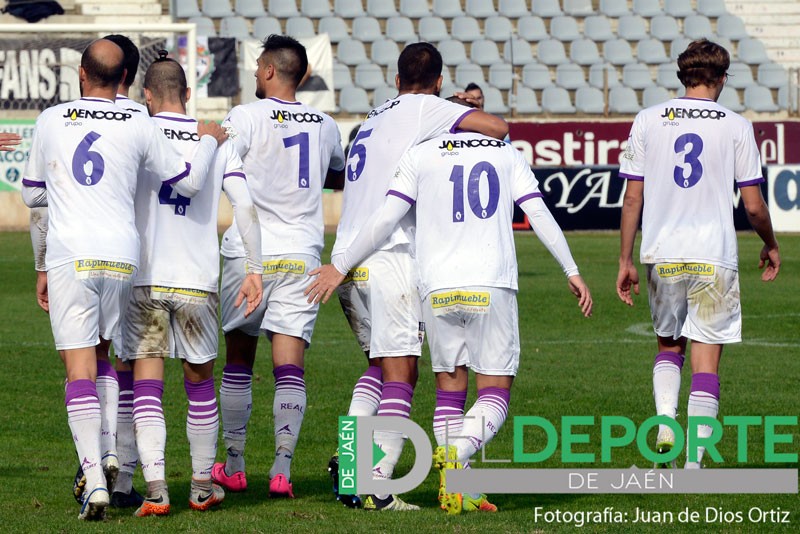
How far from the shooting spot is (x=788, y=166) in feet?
74.8

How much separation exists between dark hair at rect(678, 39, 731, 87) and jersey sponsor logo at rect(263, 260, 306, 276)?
6.33ft

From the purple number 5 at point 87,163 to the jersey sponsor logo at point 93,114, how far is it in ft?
0.25

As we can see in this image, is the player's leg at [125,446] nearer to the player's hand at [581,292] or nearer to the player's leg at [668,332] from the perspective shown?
the player's hand at [581,292]

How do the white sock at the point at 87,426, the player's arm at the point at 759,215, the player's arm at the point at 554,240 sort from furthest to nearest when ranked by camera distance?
the player's arm at the point at 759,215, the player's arm at the point at 554,240, the white sock at the point at 87,426

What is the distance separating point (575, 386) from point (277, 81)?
378 centimetres

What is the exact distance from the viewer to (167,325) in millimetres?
5422

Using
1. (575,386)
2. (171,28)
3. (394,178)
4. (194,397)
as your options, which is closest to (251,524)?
(194,397)

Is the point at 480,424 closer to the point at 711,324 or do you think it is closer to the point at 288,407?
the point at 288,407

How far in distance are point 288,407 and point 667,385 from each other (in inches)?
68.9

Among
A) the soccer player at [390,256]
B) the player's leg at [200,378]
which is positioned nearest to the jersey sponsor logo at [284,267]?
the soccer player at [390,256]

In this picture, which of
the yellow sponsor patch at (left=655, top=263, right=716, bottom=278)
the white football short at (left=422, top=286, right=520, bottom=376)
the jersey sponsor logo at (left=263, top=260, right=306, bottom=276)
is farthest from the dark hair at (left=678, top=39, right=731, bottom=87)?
the jersey sponsor logo at (left=263, top=260, right=306, bottom=276)

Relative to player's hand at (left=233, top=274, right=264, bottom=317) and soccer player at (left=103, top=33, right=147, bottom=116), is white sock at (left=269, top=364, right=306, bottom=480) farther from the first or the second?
soccer player at (left=103, top=33, right=147, bottom=116)

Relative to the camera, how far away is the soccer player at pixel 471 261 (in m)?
5.32

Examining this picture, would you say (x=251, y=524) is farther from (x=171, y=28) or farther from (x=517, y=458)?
(x=171, y=28)
